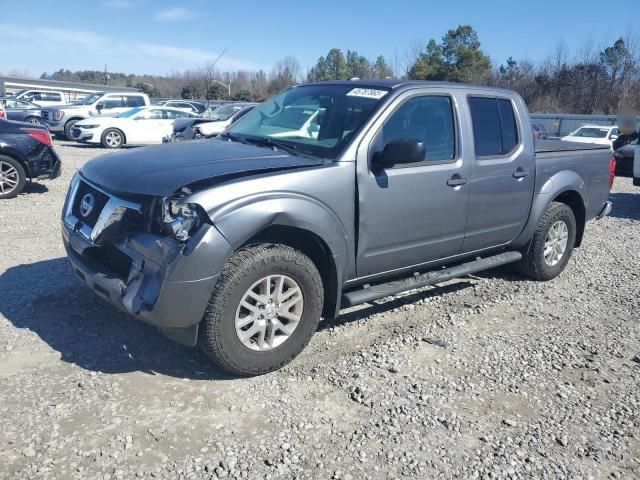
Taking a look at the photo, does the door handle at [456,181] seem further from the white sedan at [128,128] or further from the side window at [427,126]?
the white sedan at [128,128]

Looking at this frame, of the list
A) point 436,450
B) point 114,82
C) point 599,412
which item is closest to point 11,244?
point 436,450

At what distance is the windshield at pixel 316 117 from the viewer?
13.5 ft

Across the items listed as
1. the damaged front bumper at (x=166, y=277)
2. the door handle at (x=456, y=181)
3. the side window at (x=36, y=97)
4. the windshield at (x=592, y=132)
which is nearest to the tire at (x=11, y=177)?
the damaged front bumper at (x=166, y=277)

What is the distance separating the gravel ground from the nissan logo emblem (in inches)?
36.2

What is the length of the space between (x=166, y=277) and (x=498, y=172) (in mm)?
3148

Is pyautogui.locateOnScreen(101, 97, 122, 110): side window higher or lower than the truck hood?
higher

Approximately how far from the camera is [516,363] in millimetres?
4125

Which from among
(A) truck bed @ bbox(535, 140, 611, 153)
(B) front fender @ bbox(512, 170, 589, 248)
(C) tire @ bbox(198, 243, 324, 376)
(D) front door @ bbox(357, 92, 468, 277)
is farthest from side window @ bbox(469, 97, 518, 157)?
(C) tire @ bbox(198, 243, 324, 376)

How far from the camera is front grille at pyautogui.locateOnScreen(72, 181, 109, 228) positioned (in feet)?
12.1

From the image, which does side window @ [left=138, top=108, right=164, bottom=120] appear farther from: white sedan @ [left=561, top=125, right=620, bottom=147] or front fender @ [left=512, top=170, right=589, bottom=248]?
front fender @ [left=512, top=170, right=589, bottom=248]

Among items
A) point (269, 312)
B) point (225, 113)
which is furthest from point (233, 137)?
A: point (225, 113)

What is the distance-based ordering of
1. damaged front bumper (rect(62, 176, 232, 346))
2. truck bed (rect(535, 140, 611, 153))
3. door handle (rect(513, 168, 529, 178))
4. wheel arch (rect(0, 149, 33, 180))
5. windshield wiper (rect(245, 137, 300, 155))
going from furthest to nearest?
wheel arch (rect(0, 149, 33, 180)) < truck bed (rect(535, 140, 611, 153)) < door handle (rect(513, 168, 529, 178)) < windshield wiper (rect(245, 137, 300, 155)) < damaged front bumper (rect(62, 176, 232, 346))

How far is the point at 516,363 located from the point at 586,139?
64.2ft

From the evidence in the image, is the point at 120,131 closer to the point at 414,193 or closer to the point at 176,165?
the point at 176,165
